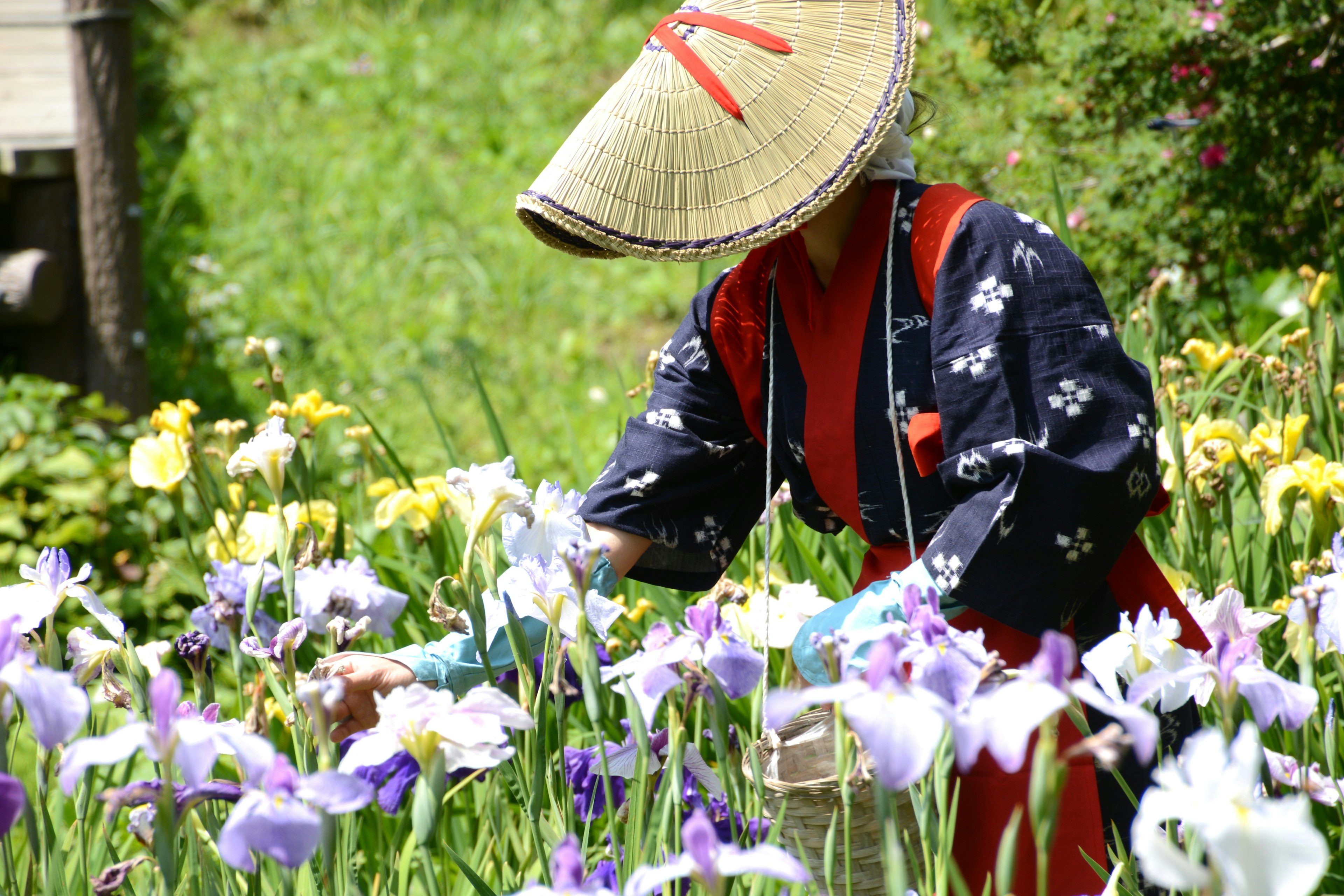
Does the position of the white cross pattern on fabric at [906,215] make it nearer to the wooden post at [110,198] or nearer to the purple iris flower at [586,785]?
the purple iris flower at [586,785]

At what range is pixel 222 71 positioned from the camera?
17.8 feet

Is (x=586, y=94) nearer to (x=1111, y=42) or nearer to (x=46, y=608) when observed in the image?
(x=1111, y=42)

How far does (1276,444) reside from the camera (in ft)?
4.63

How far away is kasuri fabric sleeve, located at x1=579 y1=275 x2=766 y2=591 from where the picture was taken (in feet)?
4.03

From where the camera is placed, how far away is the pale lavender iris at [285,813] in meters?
0.53

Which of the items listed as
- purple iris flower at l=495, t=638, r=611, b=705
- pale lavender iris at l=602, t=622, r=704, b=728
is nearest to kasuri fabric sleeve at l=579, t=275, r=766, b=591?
purple iris flower at l=495, t=638, r=611, b=705

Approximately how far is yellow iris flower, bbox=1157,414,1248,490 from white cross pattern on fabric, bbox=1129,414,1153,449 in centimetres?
41

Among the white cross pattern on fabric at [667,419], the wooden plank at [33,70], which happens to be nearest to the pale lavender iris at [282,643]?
the white cross pattern on fabric at [667,419]

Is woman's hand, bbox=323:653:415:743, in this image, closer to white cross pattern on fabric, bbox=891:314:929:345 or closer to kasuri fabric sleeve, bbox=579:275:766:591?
kasuri fabric sleeve, bbox=579:275:766:591

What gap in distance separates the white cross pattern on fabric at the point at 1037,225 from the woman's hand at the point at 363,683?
0.69 m

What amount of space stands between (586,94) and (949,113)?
3.24 metres

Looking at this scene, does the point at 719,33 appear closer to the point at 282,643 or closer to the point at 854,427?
the point at 854,427

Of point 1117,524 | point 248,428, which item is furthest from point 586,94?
point 1117,524

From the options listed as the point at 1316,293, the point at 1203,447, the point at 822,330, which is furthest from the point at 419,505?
the point at 1316,293
